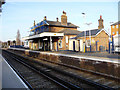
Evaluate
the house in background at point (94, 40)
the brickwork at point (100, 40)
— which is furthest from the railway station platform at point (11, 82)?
the brickwork at point (100, 40)

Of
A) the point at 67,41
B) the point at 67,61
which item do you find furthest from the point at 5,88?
the point at 67,41

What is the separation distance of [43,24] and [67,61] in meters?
20.1

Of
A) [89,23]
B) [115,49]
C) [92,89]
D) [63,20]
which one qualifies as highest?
[63,20]

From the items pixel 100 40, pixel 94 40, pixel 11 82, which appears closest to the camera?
pixel 11 82

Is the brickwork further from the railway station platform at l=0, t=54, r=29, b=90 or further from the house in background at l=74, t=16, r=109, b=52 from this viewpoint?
the railway station platform at l=0, t=54, r=29, b=90

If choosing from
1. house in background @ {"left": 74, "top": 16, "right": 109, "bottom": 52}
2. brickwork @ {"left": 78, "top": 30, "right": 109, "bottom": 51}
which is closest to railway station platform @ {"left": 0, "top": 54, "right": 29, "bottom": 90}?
house in background @ {"left": 74, "top": 16, "right": 109, "bottom": 52}

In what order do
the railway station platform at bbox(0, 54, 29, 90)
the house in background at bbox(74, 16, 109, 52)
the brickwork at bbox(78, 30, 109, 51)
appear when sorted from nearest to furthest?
the railway station platform at bbox(0, 54, 29, 90) → the house in background at bbox(74, 16, 109, 52) → the brickwork at bbox(78, 30, 109, 51)

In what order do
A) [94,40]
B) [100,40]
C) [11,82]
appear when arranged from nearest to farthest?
[11,82], [94,40], [100,40]

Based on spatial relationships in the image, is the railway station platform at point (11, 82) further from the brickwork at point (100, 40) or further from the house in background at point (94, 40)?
the brickwork at point (100, 40)

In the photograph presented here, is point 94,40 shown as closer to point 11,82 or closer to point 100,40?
point 100,40

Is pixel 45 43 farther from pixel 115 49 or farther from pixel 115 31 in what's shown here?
pixel 115 31

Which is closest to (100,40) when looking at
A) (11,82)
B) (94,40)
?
(94,40)

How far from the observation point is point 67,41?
29.0 m

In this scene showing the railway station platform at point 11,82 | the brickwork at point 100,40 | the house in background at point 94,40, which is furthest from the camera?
the brickwork at point 100,40
